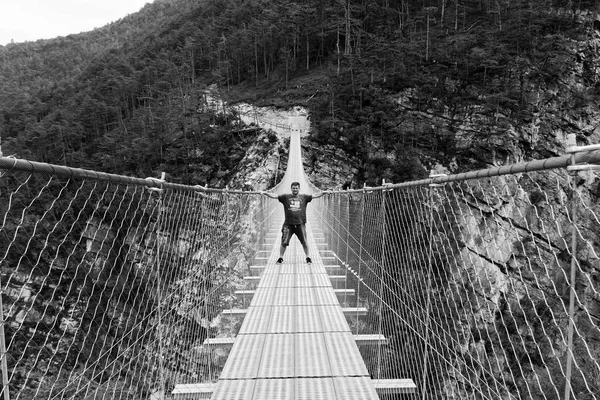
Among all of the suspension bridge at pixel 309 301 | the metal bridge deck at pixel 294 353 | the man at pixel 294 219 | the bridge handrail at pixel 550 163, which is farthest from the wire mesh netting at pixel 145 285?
the bridge handrail at pixel 550 163

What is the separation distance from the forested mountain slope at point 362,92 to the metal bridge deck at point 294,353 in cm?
1514

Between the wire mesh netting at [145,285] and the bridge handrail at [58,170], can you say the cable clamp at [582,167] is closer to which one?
the wire mesh netting at [145,285]

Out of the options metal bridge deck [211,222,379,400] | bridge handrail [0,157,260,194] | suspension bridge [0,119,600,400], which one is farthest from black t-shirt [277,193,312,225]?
bridge handrail [0,157,260,194]

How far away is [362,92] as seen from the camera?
21266 millimetres

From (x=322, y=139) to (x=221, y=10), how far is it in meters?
34.4

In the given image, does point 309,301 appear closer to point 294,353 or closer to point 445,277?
point 294,353

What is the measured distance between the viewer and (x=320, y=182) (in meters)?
18.9

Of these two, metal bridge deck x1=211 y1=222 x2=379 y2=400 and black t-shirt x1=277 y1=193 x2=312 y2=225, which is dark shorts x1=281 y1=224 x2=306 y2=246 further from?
metal bridge deck x1=211 y1=222 x2=379 y2=400

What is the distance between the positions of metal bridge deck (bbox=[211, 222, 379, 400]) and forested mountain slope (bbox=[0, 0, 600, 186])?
49.7 ft

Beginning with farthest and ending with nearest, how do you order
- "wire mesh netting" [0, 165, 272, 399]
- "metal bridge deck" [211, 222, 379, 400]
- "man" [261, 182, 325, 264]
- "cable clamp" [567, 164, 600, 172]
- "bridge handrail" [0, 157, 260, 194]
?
"man" [261, 182, 325, 264]
"metal bridge deck" [211, 222, 379, 400]
"wire mesh netting" [0, 165, 272, 399]
"bridge handrail" [0, 157, 260, 194]
"cable clamp" [567, 164, 600, 172]

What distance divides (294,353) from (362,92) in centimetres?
2030

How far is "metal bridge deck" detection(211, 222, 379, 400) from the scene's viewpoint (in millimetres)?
2039

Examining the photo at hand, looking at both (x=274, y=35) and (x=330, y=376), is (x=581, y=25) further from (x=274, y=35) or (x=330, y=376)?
(x=330, y=376)

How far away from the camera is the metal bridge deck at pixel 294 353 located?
204cm
